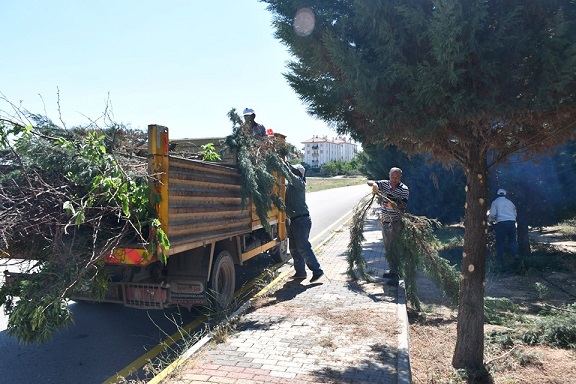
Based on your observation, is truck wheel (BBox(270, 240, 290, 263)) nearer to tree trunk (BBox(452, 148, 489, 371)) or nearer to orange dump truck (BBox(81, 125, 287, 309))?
orange dump truck (BBox(81, 125, 287, 309))

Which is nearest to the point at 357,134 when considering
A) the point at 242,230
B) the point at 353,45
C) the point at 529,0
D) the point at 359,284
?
the point at 353,45

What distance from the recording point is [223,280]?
6.70 m

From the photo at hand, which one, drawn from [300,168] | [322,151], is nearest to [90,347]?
[300,168]

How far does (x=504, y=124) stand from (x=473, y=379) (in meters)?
2.49

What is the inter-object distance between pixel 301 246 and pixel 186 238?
293cm

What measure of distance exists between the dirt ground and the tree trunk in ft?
0.72

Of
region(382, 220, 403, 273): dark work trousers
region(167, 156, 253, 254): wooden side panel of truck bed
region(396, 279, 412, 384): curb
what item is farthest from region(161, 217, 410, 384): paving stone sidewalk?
region(167, 156, 253, 254): wooden side panel of truck bed

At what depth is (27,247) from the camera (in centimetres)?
454

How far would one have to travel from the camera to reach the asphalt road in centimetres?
467

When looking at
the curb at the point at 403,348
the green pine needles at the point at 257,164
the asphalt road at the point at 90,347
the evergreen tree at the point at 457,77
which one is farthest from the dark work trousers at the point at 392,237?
the asphalt road at the point at 90,347

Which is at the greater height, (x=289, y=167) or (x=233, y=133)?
(x=233, y=133)

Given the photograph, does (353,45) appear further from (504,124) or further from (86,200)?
(86,200)

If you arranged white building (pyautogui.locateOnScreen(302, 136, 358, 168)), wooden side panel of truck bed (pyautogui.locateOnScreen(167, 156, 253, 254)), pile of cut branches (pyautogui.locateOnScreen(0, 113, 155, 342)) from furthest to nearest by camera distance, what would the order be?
white building (pyautogui.locateOnScreen(302, 136, 358, 168)) < wooden side panel of truck bed (pyautogui.locateOnScreen(167, 156, 253, 254)) < pile of cut branches (pyautogui.locateOnScreen(0, 113, 155, 342))

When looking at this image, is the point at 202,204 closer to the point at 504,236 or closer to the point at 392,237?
the point at 392,237
